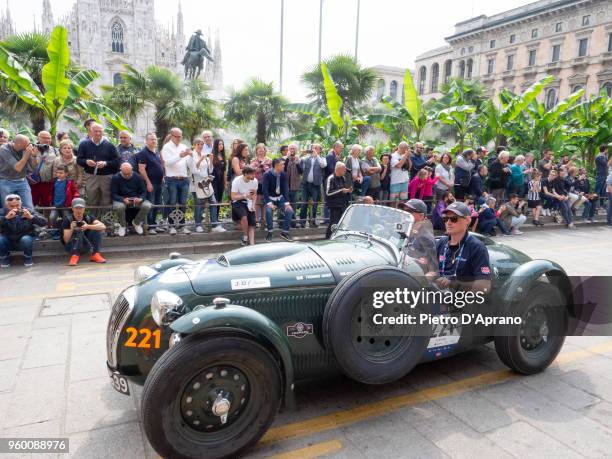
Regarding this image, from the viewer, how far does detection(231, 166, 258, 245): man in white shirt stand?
348 inches

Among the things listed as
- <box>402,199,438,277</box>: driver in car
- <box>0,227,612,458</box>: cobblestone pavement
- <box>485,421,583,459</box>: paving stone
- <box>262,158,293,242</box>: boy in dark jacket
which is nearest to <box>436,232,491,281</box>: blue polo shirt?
<box>402,199,438,277</box>: driver in car

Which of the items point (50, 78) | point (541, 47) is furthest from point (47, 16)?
point (541, 47)

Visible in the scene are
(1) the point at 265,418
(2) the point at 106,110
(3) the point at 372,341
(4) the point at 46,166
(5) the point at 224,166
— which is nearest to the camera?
(1) the point at 265,418

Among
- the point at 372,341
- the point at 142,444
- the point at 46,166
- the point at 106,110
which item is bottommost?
the point at 142,444

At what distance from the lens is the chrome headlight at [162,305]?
297 cm

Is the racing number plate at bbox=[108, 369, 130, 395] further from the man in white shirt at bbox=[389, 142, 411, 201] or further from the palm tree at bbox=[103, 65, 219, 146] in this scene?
the palm tree at bbox=[103, 65, 219, 146]

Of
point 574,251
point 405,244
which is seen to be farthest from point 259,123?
point 405,244

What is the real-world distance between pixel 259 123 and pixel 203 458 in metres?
19.2

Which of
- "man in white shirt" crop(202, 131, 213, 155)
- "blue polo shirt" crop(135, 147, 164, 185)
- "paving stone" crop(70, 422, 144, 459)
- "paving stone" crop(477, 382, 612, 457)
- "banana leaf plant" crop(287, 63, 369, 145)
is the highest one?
"banana leaf plant" crop(287, 63, 369, 145)

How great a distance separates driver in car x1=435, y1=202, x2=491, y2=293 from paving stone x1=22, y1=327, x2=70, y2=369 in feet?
12.9

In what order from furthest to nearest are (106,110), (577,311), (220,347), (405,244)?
1. (106,110)
2. (577,311)
3. (405,244)
4. (220,347)

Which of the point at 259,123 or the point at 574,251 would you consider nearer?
the point at 574,251

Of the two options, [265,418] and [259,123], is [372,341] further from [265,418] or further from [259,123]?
[259,123]

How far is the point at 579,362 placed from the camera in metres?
4.59
